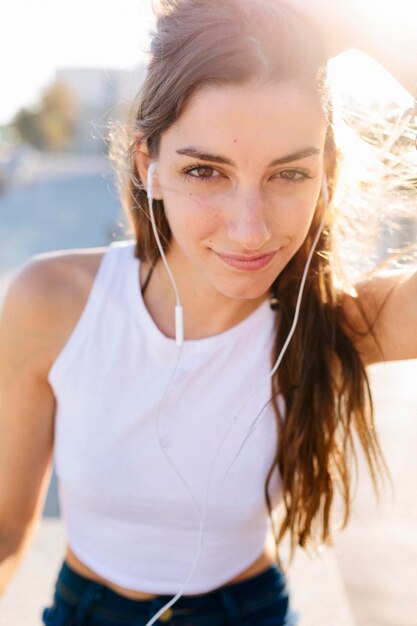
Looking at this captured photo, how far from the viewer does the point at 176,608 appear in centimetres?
208

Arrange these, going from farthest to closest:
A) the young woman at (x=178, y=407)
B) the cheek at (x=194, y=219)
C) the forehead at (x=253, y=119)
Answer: the young woman at (x=178, y=407)
the cheek at (x=194, y=219)
the forehead at (x=253, y=119)

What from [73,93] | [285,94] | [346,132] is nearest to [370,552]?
[346,132]

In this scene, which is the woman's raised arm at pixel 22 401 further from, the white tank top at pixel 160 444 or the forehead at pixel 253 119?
the forehead at pixel 253 119

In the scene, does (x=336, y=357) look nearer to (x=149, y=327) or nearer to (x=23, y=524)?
(x=149, y=327)

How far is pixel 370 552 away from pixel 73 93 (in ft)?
194

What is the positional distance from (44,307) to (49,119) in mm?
55261

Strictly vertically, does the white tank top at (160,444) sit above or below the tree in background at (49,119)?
above

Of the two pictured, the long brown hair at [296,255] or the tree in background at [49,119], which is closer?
the long brown hair at [296,255]

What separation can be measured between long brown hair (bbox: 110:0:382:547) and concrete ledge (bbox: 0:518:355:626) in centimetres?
89

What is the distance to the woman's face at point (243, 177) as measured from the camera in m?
1.74

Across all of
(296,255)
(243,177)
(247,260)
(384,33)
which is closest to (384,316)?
(296,255)

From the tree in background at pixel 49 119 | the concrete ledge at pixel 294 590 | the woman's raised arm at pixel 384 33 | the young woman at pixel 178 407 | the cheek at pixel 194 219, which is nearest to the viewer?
the cheek at pixel 194 219

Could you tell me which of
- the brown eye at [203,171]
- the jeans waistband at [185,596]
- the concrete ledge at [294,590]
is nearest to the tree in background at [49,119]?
the concrete ledge at [294,590]

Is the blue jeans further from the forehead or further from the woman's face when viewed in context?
the forehead
